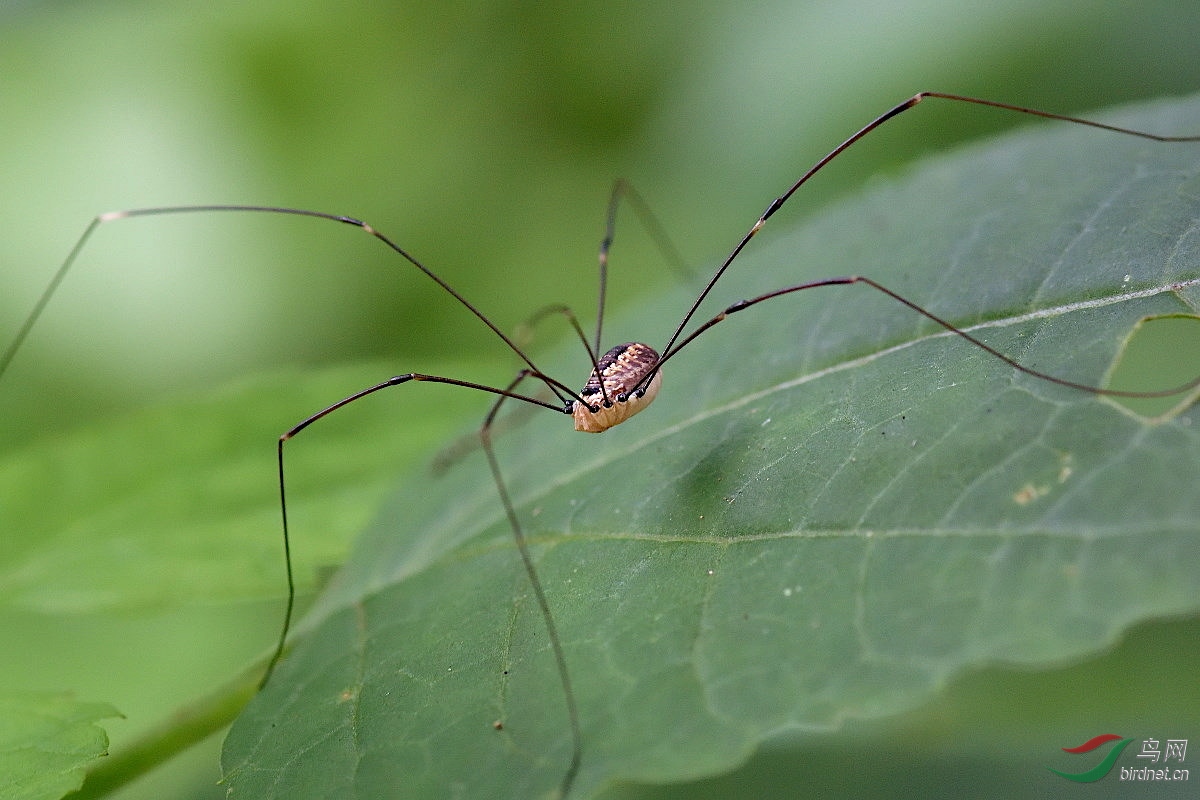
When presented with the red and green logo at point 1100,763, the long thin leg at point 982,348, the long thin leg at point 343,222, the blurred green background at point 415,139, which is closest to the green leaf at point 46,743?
the long thin leg at point 343,222

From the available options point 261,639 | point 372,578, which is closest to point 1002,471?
point 372,578

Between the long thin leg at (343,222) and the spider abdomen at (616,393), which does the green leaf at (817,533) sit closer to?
the spider abdomen at (616,393)

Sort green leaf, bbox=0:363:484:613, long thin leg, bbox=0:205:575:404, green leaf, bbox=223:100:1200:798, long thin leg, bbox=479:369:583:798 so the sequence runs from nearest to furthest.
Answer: green leaf, bbox=223:100:1200:798 → long thin leg, bbox=479:369:583:798 → green leaf, bbox=0:363:484:613 → long thin leg, bbox=0:205:575:404

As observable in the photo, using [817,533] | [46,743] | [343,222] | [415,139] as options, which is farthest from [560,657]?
[415,139]

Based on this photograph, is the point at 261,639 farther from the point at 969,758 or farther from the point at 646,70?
the point at 646,70

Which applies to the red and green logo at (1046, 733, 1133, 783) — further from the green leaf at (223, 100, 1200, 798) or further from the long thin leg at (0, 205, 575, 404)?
A: the long thin leg at (0, 205, 575, 404)

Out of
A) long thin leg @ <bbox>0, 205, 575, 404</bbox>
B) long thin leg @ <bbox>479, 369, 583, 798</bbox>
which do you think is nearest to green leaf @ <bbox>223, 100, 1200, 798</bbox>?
long thin leg @ <bbox>479, 369, 583, 798</bbox>
